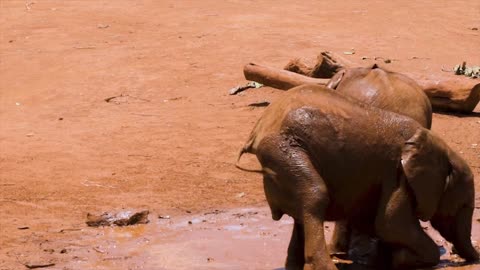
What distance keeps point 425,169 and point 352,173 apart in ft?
1.62

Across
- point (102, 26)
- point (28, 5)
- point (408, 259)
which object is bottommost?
point (28, 5)

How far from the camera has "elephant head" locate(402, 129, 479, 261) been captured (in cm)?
705

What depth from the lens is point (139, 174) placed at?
36.1 ft

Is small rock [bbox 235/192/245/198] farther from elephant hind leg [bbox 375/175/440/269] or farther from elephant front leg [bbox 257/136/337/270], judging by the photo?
elephant front leg [bbox 257/136/337/270]

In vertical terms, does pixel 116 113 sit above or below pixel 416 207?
below

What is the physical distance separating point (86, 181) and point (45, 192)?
50 cm

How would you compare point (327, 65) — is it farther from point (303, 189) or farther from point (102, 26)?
point (102, 26)

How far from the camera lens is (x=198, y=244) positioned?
8406mm

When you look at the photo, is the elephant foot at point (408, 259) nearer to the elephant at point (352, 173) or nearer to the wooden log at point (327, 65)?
the elephant at point (352, 173)

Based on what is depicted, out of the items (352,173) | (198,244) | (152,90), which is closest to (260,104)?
(152,90)

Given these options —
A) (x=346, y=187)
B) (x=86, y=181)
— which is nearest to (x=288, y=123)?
(x=346, y=187)

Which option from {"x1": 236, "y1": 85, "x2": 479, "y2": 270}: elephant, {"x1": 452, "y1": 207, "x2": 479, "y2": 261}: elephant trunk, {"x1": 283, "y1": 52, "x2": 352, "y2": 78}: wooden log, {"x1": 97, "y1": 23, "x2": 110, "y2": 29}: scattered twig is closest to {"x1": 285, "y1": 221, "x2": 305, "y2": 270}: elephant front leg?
{"x1": 236, "y1": 85, "x2": 479, "y2": 270}: elephant

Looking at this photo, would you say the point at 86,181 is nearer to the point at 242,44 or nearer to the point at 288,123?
the point at 288,123

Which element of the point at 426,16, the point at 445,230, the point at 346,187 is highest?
the point at 346,187
